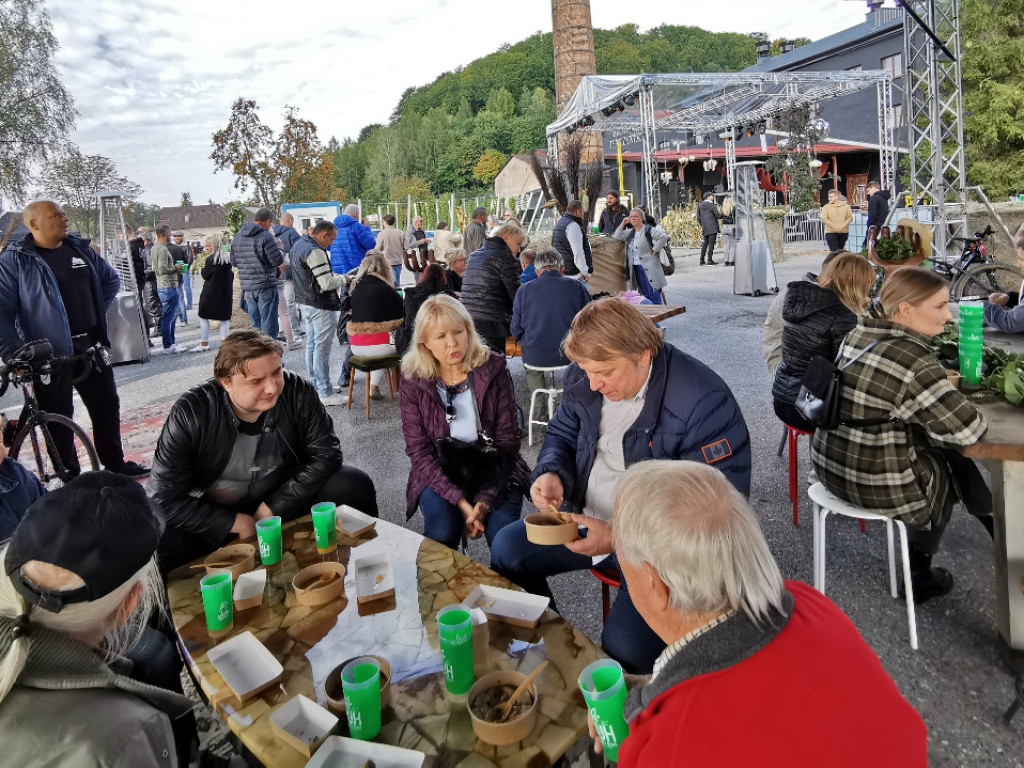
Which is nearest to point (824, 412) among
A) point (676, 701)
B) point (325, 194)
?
point (676, 701)

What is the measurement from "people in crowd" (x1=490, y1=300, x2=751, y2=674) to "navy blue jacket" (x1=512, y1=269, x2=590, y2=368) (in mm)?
2508

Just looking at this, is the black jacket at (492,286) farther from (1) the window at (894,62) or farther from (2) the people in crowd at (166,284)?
(1) the window at (894,62)

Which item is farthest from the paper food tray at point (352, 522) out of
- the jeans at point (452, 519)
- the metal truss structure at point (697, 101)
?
the metal truss structure at point (697, 101)

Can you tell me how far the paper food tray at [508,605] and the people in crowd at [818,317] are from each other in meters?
2.21

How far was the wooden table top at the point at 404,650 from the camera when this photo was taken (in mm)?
1353

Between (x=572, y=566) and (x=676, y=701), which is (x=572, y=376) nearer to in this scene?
(x=572, y=566)

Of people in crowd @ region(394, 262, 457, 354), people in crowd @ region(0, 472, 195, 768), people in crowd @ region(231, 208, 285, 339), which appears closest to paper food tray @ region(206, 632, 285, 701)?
people in crowd @ region(0, 472, 195, 768)

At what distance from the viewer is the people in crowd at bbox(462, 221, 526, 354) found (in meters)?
6.02

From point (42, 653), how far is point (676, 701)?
1079mm

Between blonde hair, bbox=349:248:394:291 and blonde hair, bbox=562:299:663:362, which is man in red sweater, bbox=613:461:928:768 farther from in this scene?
blonde hair, bbox=349:248:394:291

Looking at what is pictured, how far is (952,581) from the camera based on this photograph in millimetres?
2936

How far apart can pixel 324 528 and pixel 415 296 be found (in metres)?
4.21

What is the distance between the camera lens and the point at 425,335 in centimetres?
316

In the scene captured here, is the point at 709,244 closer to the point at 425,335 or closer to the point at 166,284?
the point at 166,284
